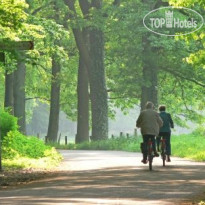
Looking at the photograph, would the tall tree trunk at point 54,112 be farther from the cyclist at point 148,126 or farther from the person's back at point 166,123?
the cyclist at point 148,126

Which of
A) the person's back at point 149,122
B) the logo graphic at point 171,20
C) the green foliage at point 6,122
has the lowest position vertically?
the person's back at point 149,122

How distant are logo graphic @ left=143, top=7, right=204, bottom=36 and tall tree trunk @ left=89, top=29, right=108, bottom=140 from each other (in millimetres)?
3816

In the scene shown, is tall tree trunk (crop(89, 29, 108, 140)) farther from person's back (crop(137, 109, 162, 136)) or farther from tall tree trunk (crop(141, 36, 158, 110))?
person's back (crop(137, 109, 162, 136))

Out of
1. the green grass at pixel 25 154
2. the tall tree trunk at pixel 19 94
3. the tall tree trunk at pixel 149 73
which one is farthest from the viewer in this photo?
the tall tree trunk at pixel 149 73

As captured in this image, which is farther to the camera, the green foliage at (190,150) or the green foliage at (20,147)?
the green foliage at (190,150)

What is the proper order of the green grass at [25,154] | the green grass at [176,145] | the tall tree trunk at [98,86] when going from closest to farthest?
the green grass at [25,154], the green grass at [176,145], the tall tree trunk at [98,86]

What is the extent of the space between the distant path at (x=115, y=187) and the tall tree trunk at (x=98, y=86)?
2613 centimetres

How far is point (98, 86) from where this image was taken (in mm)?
49750

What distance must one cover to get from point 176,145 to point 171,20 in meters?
11.6

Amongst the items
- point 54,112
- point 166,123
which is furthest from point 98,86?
point 166,123

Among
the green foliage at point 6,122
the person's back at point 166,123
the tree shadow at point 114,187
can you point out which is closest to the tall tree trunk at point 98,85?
the green foliage at point 6,122

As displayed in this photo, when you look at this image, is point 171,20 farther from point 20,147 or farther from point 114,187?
point 114,187

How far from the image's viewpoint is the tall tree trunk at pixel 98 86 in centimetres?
4947

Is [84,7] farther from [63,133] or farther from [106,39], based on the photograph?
[63,133]
